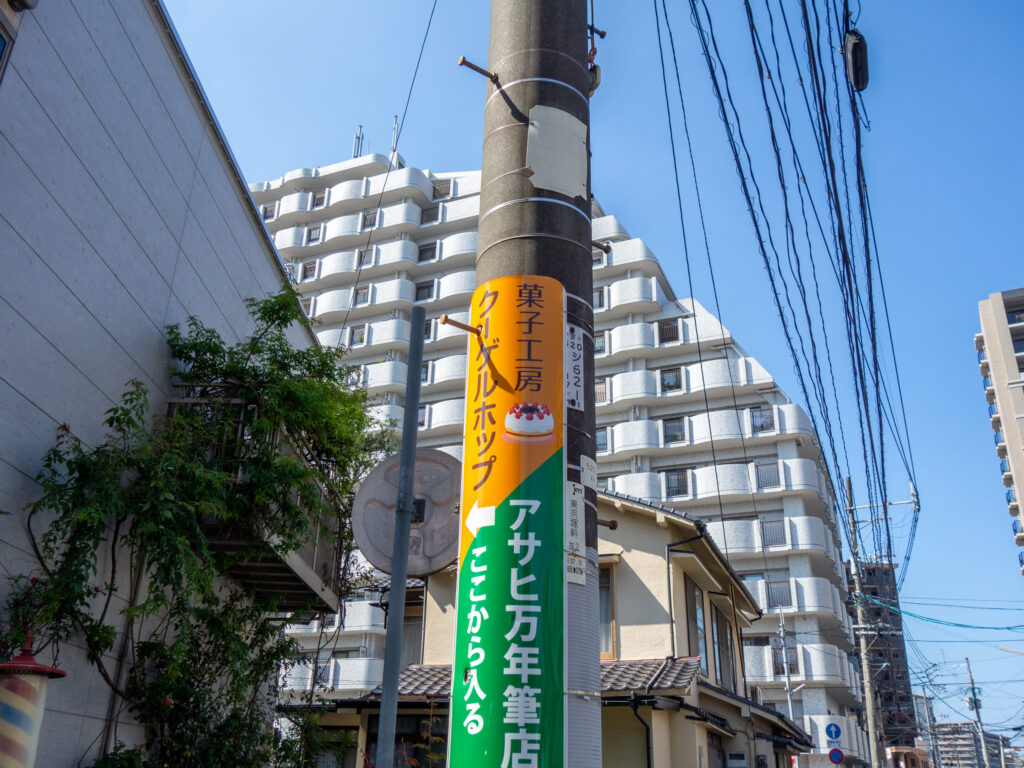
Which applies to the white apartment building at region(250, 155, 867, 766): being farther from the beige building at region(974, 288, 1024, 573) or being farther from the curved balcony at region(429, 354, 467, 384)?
the beige building at region(974, 288, 1024, 573)

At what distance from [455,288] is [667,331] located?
12.1 metres

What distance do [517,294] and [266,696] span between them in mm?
8260

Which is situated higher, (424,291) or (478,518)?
(424,291)

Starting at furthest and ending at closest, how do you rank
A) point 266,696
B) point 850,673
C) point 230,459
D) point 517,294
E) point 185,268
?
point 850,673 < point 266,696 < point 185,268 < point 230,459 < point 517,294

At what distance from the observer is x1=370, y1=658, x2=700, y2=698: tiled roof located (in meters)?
14.1

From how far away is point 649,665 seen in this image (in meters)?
15.6

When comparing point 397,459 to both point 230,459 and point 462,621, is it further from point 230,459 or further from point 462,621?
point 230,459

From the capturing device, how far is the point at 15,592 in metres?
6.47

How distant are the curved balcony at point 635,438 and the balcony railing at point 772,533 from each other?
20.6ft

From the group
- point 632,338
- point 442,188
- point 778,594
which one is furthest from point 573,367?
point 442,188

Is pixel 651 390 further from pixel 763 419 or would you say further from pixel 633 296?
pixel 763 419

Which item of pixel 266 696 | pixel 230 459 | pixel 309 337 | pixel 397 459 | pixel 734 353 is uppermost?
pixel 734 353

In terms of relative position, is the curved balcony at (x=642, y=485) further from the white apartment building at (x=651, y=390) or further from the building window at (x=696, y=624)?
the building window at (x=696, y=624)

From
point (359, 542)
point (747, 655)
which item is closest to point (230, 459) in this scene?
point (359, 542)
